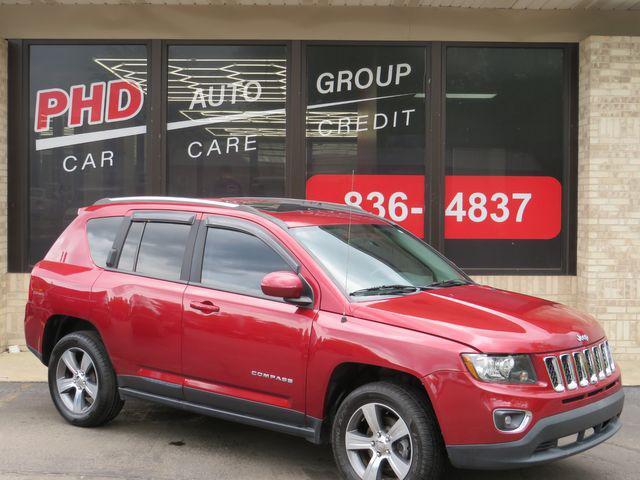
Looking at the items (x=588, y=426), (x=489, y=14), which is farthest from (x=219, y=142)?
(x=588, y=426)

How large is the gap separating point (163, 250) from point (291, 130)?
153 inches

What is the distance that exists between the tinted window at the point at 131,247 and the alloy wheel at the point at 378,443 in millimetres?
2214

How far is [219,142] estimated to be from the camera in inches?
361

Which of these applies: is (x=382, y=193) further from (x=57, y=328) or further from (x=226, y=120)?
(x=57, y=328)

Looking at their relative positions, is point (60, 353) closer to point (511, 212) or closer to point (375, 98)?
point (375, 98)

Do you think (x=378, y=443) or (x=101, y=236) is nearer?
(x=378, y=443)

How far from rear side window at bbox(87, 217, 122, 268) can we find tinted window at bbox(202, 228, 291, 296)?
1.02m

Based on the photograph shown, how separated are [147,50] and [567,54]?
5.10 metres

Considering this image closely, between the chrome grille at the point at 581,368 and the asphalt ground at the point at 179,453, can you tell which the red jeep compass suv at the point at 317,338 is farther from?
the asphalt ground at the point at 179,453

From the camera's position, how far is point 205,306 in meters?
5.01

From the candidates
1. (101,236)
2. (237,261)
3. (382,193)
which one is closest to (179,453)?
(237,261)

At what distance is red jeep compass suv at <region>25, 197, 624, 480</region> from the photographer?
4047mm

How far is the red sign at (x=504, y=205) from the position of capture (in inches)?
359

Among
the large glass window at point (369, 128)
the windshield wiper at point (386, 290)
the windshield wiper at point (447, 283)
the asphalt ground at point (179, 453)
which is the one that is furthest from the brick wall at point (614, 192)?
the windshield wiper at point (386, 290)
